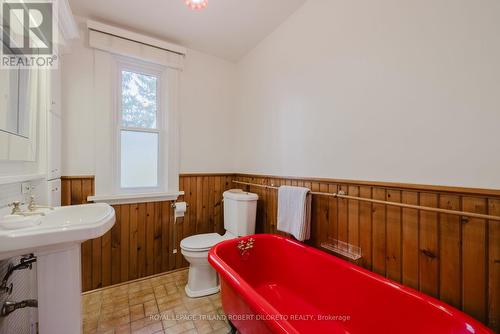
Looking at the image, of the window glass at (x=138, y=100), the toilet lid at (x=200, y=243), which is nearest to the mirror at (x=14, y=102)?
the window glass at (x=138, y=100)

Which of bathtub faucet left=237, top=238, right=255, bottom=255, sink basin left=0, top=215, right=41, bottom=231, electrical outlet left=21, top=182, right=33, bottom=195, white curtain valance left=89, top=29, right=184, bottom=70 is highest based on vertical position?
white curtain valance left=89, top=29, right=184, bottom=70

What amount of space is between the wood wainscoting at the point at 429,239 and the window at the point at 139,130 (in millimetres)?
1786

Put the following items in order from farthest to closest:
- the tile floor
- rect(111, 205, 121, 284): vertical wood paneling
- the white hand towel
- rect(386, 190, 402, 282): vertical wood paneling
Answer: rect(111, 205, 121, 284): vertical wood paneling, the white hand towel, the tile floor, rect(386, 190, 402, 282): vertical wood paneling

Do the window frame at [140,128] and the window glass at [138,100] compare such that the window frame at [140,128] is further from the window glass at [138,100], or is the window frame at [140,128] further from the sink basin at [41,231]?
the sink basin at [41,231]

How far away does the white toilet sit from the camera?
1900 mm

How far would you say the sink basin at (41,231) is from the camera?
2.67 feet

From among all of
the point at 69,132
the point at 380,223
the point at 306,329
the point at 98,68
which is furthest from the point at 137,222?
the point at 380,223

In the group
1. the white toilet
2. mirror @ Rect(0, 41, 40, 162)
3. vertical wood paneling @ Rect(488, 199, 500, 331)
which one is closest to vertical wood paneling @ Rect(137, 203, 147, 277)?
the white toilet

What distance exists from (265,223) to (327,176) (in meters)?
0.92

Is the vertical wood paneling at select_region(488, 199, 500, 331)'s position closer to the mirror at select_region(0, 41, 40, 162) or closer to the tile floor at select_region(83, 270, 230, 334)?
the tile floor at select_region(83, 270, 230, 334)

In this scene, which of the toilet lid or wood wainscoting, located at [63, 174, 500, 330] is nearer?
wood wainscoting, located at [63, 174, 500, 330]

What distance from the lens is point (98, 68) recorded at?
2016 millimetres

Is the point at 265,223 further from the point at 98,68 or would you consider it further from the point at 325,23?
the point at 98,68

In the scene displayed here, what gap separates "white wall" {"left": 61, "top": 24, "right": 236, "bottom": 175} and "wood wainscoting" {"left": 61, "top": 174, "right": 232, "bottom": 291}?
180mm
